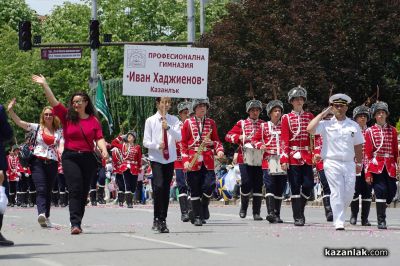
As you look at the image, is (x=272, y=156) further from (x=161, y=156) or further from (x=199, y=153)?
(x=161, y=156)

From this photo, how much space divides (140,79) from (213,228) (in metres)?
2.79

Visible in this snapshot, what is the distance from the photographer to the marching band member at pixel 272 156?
2013 cm

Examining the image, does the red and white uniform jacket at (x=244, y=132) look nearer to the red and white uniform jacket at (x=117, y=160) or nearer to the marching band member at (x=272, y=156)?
the marching band member at (x=272, y=156)

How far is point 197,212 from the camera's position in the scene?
19.2 metres

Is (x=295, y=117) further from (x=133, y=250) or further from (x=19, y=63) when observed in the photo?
(x=19, y=63)

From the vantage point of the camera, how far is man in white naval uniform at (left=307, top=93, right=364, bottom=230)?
56.3 feet

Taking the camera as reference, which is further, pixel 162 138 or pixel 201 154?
pixel 201 154

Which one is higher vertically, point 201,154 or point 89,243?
point 201,154

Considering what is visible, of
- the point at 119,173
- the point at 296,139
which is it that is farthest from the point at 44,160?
the point at 119,173

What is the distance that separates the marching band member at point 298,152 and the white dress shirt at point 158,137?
87.1 inches

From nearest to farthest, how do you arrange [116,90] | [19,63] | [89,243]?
1. [89,243]
2. [116,90]
3. [19,63]

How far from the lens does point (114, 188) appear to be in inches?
1839

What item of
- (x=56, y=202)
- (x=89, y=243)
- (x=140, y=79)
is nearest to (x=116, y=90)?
(x=56, y=202)

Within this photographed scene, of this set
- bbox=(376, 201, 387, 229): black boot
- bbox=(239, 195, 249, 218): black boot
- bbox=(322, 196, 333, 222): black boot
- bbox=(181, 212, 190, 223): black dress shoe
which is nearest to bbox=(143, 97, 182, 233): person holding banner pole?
bbox=(376, 201, 387, 229): black boot
